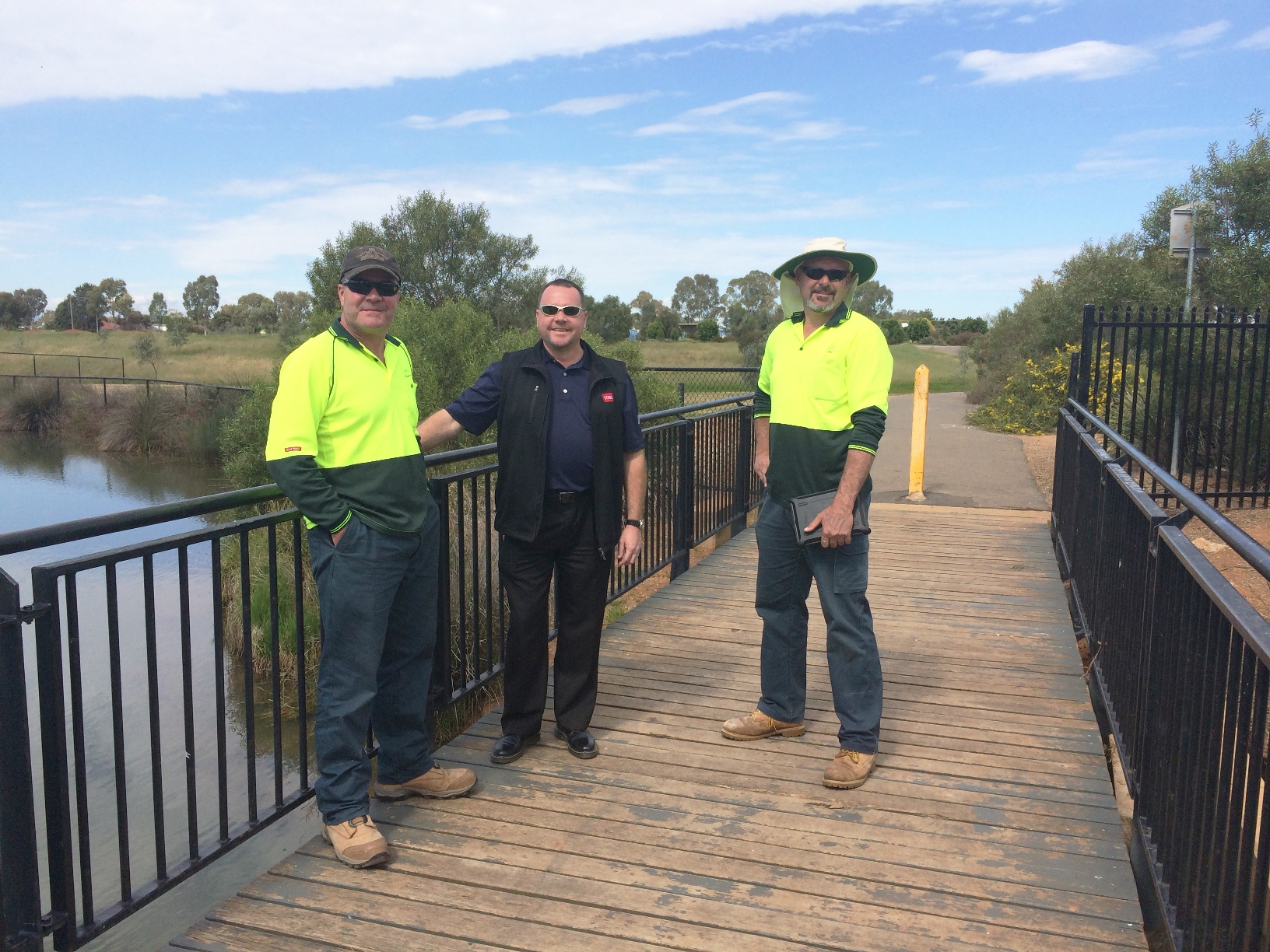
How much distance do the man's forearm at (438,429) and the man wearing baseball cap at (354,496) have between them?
28 cm

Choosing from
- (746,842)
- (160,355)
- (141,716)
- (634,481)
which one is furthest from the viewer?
(160,355)

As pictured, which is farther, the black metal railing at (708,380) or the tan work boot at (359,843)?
the black metal railing at (708,380)

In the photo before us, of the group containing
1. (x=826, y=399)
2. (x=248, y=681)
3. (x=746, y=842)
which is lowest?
(x=746, y=842)

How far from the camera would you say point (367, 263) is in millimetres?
2914

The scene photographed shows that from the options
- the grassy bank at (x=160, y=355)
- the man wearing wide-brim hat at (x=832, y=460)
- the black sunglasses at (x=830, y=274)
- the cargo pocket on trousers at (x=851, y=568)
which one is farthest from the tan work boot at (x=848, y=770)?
the grassy bank at (x=160, y=355)

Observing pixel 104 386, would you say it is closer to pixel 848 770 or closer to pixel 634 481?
pixel 634 481

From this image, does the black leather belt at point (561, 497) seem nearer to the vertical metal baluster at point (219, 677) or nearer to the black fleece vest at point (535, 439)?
the black fleece vest at point (535, 439)

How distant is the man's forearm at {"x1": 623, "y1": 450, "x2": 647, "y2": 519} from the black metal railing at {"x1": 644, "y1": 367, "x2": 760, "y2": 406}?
1268 cm

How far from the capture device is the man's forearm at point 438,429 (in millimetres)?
3400

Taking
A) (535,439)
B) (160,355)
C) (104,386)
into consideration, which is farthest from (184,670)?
(160,355)

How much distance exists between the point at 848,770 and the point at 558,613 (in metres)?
1.18

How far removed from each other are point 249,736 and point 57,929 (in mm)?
756

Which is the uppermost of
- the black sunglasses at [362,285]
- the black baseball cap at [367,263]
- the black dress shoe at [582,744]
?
the black baseball cap at [367,263]

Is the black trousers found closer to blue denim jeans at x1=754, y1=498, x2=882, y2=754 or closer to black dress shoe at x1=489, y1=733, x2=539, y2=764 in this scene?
black dress shoe at x1=489, y1=733, x2=539, y2=764
